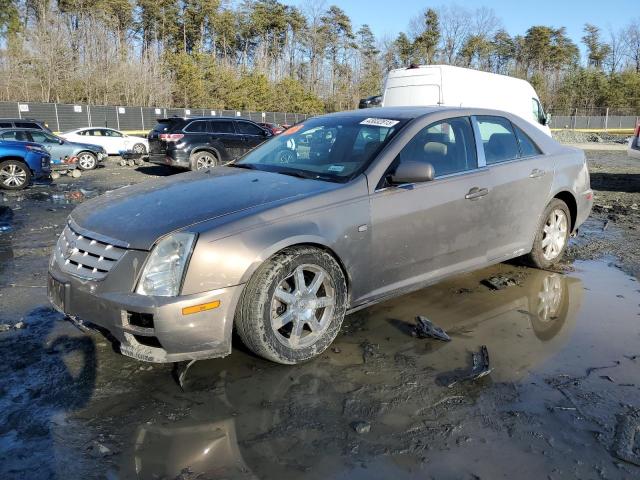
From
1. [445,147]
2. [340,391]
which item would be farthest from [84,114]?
[340,391]

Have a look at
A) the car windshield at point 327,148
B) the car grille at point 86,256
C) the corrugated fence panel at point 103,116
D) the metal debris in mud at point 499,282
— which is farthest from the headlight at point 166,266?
the corrugated fence panel at point 103,116

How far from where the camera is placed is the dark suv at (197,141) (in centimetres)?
1462

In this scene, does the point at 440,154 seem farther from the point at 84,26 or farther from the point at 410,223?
the point at 84,26

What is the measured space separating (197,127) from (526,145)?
1181cm

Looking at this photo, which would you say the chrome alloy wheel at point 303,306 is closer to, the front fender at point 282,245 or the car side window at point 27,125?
the front fender at point 282,245

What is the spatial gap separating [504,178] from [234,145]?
11796mm

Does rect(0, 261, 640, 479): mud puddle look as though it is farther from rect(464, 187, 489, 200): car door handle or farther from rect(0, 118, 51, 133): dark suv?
rect(0, 118, 51, 133): dark suv

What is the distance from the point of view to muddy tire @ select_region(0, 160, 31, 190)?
40.2 ft

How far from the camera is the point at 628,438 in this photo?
107 inches

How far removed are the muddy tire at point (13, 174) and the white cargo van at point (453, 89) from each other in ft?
27.8

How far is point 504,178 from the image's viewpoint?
4.68 metres

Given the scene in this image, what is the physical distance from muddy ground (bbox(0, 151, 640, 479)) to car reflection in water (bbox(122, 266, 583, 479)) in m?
0.01

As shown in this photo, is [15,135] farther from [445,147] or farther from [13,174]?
[445,147]

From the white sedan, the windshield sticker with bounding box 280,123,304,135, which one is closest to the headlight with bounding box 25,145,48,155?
the white sedan
